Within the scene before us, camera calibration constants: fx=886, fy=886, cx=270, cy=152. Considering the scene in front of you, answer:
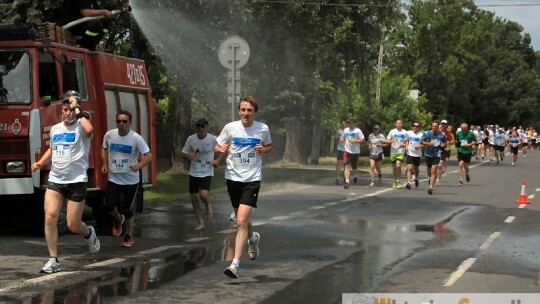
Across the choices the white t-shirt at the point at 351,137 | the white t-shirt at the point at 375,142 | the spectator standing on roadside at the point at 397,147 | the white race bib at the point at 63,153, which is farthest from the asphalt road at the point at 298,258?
the white t-shirt at the point at 375,142

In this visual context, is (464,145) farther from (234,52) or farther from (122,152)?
(122,152)

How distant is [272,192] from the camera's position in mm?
21609

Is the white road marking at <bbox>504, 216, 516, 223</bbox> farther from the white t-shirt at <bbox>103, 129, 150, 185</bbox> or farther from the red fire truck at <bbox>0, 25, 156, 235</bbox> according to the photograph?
the white t-shirt at <bbox>103, 129, 150, 185</bbox>

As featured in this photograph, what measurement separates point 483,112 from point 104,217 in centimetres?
8838

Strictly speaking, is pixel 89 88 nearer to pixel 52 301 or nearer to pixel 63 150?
pixel 63 150

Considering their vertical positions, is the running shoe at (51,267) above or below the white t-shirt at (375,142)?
below

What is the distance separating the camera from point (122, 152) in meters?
11.2

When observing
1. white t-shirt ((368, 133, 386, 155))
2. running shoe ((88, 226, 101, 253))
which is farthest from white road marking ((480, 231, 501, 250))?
white t-shirt ((368, 133, 386, 155))

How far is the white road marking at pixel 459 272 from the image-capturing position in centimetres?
900

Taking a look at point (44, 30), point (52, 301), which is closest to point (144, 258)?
point (52, 301)

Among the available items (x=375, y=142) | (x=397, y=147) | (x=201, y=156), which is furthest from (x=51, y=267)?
(x=375, y=142)

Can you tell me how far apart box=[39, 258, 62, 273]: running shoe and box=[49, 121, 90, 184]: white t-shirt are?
0.84 metres

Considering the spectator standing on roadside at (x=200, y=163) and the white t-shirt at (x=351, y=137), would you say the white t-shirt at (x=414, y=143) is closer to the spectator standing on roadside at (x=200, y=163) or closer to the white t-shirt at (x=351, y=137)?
the white t-shirt at (x=351, y=137)

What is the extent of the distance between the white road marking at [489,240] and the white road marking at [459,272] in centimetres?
127
